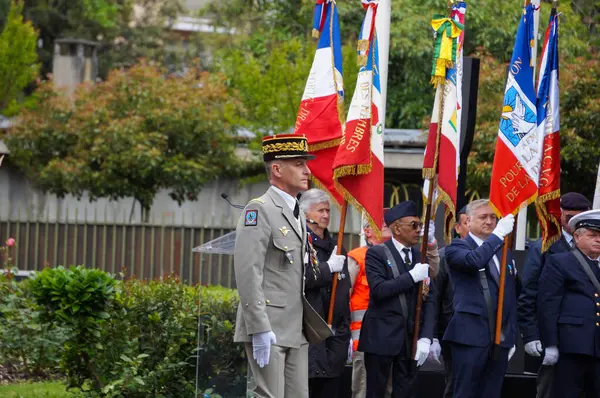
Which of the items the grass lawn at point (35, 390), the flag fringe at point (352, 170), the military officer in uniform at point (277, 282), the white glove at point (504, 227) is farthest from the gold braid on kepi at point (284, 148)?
the grass lawn at point (35, 390)

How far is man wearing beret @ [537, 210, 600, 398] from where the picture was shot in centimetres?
870

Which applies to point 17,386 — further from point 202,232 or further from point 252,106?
point 252,106

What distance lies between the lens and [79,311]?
10117mm

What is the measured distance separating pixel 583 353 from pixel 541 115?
2.34 meters

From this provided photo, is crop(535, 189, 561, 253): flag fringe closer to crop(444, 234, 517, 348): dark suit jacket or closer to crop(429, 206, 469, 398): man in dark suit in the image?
crop(429, 206, 469, 398): man in dark suit

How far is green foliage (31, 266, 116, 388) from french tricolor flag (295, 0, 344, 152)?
2450mm

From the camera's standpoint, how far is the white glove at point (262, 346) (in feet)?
22.0

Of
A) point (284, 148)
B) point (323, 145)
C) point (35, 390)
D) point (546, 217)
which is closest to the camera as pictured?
point (284, 148)

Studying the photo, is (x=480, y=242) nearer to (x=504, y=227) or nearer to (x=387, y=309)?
(x=504, y=227)

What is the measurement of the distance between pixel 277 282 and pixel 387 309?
171cm

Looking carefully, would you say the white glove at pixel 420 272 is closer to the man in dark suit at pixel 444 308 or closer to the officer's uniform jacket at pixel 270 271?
the man in dark suit at pixel 444 308

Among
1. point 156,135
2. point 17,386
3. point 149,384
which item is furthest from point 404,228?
point 156,135

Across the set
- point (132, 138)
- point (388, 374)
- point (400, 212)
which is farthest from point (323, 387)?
point (132, 138)

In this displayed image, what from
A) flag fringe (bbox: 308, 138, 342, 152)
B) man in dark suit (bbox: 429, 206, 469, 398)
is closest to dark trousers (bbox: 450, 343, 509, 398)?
man in dark suit (bbox: 429, 206, 469, 398)
